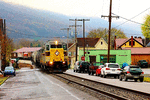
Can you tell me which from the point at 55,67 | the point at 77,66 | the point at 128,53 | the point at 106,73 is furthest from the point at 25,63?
the point at 106,73

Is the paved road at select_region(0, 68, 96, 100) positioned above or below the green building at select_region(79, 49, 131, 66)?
below

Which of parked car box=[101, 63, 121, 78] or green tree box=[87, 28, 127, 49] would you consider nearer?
parked car box=[101, 63, 121, 78]

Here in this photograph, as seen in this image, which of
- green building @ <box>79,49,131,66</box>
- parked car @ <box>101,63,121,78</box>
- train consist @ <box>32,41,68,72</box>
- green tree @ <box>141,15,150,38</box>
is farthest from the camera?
green tree @ <box>141,15,150,38</box>

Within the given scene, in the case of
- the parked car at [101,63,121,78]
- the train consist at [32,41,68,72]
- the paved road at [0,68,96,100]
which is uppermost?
the train consist at [32,41,68,72]

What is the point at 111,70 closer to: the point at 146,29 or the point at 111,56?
the point at 111,56

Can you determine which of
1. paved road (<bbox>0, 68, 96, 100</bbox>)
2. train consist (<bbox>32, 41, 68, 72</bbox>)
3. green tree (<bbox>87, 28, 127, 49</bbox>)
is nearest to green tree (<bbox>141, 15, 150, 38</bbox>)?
green tree (<bbox>87, 28, 127, 49</bbox>)

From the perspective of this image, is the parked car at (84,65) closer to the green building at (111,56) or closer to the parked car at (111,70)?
the parked car at (111,70)

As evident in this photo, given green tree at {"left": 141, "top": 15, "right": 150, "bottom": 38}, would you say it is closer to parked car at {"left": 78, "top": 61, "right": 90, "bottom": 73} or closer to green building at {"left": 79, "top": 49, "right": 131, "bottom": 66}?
green building at {"left": 79, "top": 49, "right": 131, "bottom": 66}

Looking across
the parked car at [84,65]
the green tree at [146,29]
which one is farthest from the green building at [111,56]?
the green tree at [146,29]

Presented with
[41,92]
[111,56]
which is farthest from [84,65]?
[41,92]

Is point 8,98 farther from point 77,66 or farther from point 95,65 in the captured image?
point 77,66

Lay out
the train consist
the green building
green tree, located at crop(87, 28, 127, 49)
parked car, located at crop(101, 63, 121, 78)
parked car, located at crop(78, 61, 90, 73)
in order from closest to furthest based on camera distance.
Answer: parked car, located at crop(101, 63, 121, 78), the train consist, parked car, located at crop(78, 61, 90, 73), the green building, green tree, located at crop(87, 28, 127, 49)

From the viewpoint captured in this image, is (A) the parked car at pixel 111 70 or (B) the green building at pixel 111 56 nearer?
(A) the parked car at pixel 111 70

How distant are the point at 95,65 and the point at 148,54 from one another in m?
37.8
